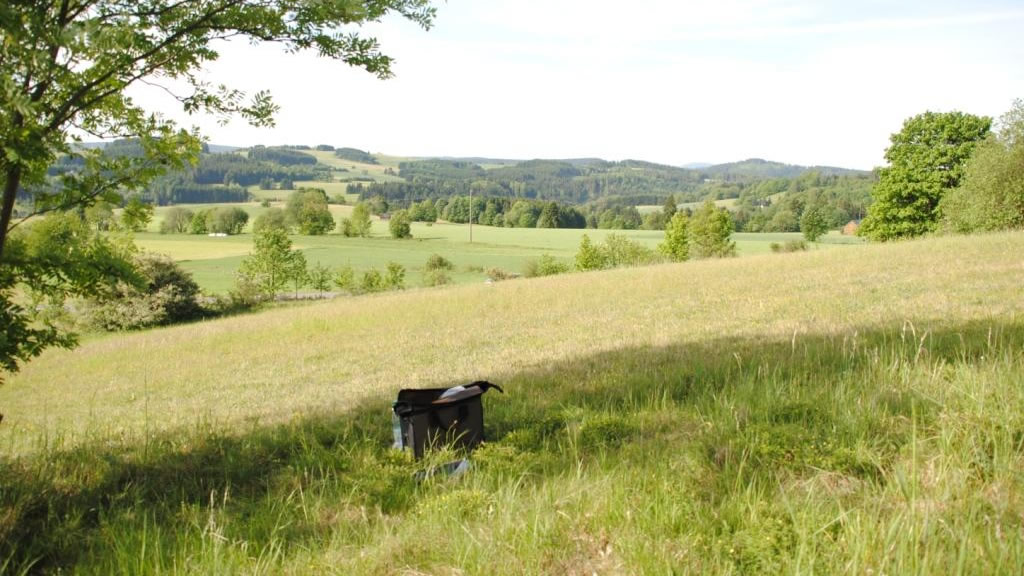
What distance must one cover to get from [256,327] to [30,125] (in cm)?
2168

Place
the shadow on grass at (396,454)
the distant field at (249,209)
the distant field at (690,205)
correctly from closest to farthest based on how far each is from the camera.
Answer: the shadow on grass at (396,454) < the distant field at (249,209) < the distant field at (690,205)

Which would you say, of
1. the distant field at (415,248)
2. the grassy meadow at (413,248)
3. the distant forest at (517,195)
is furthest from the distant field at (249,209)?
the distant forest at (517,195)

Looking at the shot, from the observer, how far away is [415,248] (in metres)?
95.2

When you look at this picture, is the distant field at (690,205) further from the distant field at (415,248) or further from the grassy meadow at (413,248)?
the grassy meadow at (413,248)

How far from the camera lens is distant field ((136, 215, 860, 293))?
73.5m

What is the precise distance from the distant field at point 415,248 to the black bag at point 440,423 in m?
58.9

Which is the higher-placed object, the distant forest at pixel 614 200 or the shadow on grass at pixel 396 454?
the distant forest at pixel 614 200

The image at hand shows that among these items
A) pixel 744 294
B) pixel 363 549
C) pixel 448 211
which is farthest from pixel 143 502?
pixel 448 211

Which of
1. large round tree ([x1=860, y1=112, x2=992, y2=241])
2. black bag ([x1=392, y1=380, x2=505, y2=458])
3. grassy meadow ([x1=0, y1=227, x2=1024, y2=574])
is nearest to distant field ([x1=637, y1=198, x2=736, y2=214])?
large round tree ([x1=860, y1=112, x2=992, y2=241])

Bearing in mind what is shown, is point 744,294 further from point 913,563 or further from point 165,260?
point 165,260

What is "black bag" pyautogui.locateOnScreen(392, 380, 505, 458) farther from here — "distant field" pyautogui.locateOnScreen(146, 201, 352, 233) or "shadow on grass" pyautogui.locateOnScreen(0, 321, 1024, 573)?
"distant field" pyautogui.locateOnScreen(146, 201, 352, 233)

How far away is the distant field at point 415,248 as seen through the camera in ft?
241

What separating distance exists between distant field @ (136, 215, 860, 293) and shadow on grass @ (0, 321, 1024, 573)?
2284 inches

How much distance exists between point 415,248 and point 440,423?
92.1 meters
